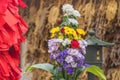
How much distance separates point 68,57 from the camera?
330 cm

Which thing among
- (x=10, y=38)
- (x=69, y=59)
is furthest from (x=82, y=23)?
(x=10, y=38)

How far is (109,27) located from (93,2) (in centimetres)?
38

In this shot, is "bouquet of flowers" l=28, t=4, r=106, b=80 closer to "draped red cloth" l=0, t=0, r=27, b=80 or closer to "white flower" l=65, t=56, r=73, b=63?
"white flower" l=65, t=56, r=73, b=63

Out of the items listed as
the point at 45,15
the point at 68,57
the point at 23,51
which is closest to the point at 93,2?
the point at 45,15

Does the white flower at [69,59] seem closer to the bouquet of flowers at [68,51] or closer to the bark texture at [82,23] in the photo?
the bouquet of flowers at [68,51]

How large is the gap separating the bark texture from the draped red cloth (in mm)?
3927

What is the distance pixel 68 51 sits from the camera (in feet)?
10.8

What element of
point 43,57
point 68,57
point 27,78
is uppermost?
point 68,57

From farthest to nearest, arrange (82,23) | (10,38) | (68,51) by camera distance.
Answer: (82,23), (68,51), (10,38)

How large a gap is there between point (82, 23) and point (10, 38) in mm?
4215

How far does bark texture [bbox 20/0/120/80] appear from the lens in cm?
472

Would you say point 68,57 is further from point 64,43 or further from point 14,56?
point 14,56

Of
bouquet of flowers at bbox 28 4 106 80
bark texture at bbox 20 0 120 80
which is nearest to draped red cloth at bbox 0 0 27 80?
bouquet of flowers at bbox 28 4 106 80

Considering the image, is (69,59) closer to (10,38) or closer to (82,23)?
(82,23)
